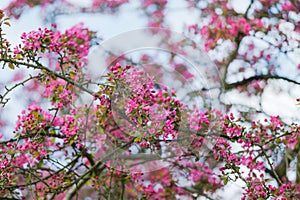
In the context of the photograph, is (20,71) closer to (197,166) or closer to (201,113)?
(197,166)

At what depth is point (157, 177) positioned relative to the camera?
3.50 m

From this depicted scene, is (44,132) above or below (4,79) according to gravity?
below

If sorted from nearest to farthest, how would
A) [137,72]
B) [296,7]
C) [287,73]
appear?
[137,72] → [287,73] → [296,7]

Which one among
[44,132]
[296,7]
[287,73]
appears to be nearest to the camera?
[44,132]

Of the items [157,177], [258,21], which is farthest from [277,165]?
[258,21]

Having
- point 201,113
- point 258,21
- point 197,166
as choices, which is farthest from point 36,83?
point 201,113

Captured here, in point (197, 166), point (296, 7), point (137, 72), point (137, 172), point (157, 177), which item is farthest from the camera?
point (296, 7)

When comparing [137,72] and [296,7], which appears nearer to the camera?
[137,72]

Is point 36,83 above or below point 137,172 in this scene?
above

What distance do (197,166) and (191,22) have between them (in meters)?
1.55

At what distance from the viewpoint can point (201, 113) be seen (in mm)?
2258

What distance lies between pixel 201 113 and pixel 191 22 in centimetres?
220

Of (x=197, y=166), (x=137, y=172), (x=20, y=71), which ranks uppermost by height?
(x=20, y=71)

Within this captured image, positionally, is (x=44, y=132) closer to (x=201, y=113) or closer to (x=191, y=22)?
(x=201, y=113)
